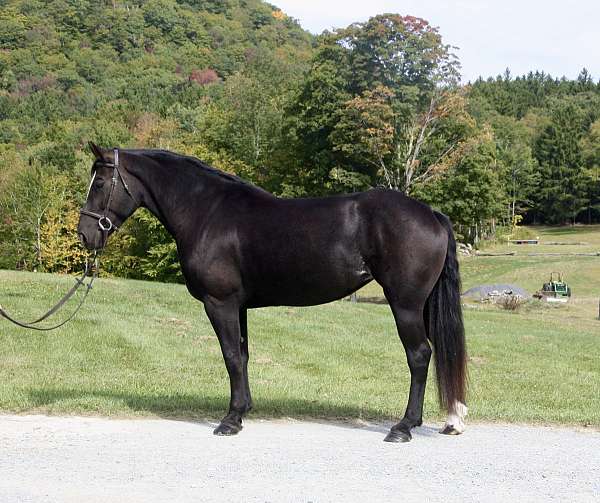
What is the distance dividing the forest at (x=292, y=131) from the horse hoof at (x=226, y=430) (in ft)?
84.6

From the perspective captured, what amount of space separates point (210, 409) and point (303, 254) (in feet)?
7.22

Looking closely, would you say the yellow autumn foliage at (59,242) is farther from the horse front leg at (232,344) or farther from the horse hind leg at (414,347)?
the horse hind leg at (414,347)

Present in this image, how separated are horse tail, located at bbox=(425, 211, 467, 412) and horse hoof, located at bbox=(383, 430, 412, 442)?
56 centimetres

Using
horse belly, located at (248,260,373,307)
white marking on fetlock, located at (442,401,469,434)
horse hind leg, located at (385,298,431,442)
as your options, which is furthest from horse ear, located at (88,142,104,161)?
white marking on fetlock, located at (442,401,469,434)

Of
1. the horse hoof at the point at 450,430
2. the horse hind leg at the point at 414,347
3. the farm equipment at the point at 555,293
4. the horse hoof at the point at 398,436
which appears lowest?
the farm equipment at the point at 555,293

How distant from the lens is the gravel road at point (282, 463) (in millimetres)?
4934

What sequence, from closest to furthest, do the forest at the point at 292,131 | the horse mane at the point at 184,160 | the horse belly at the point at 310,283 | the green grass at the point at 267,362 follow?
1. the horse belly at the point at 310,283
2. the horse mane at the point at 184,160
3. the green grass at the point at 267,362
4. the forest at the point at 292,131

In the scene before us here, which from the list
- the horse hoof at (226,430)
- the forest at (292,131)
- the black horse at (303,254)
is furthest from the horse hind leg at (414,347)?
the forest at (292,131)

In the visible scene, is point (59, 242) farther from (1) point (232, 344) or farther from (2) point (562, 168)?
(2) point (562, 168)

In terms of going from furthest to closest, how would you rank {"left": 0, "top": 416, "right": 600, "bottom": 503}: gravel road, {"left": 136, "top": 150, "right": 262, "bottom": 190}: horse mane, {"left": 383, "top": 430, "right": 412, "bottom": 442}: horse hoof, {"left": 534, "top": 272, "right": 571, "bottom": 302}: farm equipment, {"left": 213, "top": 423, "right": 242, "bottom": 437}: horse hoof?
{"left": 534, "top": 272, "right": 571, "bottom": 302}: farm equipment → {"left": 136, "top": 150, "right": 262, "bottom": 190}: horse mane → {"left": 213, "top": 423, "right": 242, "bottom": 437}: horse hoof → {"left": 383, "top": 430, "right": 412, "bottom": 442}: horse hoof → {"left": 0, "top": 416, "right": 600, "bottom": 503}: gravel road

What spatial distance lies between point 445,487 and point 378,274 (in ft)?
7.22

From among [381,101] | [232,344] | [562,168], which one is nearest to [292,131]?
[381,101]

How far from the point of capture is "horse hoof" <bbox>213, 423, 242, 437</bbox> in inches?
260

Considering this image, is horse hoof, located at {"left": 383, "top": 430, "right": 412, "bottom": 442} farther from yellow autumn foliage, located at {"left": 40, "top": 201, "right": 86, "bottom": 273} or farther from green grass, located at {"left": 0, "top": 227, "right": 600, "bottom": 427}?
yellow autumn foliage, located at {"left": 40, "top": 201, "right": 86, "bottom": 273}
